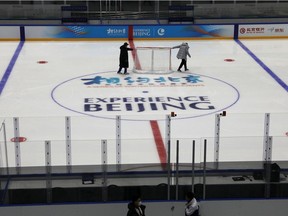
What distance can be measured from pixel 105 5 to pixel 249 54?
27.8ft

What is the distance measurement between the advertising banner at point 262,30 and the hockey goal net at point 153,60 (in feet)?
15.6

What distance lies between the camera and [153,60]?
19.2 meters

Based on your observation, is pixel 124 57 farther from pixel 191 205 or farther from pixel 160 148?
pixel 191 205

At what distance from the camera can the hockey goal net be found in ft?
61.4

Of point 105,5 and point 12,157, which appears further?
point 105,5

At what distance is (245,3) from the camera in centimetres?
2797

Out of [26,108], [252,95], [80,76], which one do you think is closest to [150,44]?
[80,76]

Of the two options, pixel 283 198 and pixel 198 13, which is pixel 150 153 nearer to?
pixel 283 198

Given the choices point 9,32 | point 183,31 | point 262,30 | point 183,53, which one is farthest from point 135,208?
point 262,30

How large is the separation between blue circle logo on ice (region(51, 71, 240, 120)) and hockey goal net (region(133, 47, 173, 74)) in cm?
47

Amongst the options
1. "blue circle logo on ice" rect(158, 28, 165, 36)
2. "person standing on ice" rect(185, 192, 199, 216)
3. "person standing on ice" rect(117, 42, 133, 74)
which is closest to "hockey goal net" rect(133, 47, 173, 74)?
"person standing on ice" rect(117, 42, 133, 74)

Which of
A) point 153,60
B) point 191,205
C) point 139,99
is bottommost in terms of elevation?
point 191,205

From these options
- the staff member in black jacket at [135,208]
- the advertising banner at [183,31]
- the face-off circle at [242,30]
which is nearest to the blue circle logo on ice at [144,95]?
the staff member in black jacket at [135,208]

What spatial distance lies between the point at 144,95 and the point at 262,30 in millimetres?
8849
